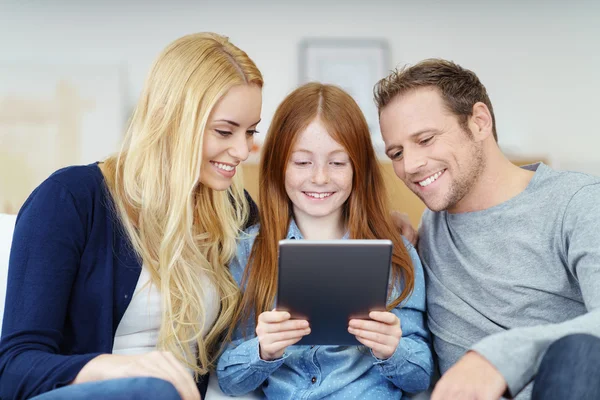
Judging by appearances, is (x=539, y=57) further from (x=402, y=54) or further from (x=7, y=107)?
(x=7, y=107)

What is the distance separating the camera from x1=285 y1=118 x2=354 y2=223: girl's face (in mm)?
1669

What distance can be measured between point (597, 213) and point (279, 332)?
0.77m

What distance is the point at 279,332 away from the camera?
4.49 feet

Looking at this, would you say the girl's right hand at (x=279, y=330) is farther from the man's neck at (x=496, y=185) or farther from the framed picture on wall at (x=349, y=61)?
the framed picture on wall at (x=349, y=61)

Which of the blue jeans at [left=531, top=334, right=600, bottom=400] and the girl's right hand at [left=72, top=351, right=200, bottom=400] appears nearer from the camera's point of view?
the blue jeans at [left=531, top=334, right=600, bottom=400]

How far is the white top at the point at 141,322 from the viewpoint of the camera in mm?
Answer: 1514

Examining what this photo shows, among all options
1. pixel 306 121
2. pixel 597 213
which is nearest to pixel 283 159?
pixel 306 121

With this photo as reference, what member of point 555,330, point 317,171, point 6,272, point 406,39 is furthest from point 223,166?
point 406,39

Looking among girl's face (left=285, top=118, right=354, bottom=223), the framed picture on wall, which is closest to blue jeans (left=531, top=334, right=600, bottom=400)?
girl's face (left=285, top=118, right=354, bottom=223)

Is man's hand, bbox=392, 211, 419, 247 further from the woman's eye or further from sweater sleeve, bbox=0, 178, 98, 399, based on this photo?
sweater sleeve, bbox=0, 178, 98, 399

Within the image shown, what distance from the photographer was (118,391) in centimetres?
102

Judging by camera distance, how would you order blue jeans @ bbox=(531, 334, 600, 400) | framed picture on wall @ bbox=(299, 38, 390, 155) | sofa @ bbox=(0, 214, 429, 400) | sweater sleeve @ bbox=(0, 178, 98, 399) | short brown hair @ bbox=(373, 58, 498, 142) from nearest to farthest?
1. blue jeans @ bbox=(531, 334, 600, 400)
2. sweater sleeve @ bbox=(0, 178, 98, 399)
3. sofa @ bbox=(0, 214, 429, 400)
4. short brown hair @ bbox=(373, 58, 498, 142)
5. framed picture on wall @ bbox=(299, 38, 390, 155)

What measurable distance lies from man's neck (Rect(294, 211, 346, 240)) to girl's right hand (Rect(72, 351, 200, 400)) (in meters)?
0.71

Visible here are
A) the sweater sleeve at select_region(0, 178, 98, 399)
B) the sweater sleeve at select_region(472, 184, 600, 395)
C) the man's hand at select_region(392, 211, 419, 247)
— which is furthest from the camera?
the man's hand at select_region(392, 211, 419, 247)
